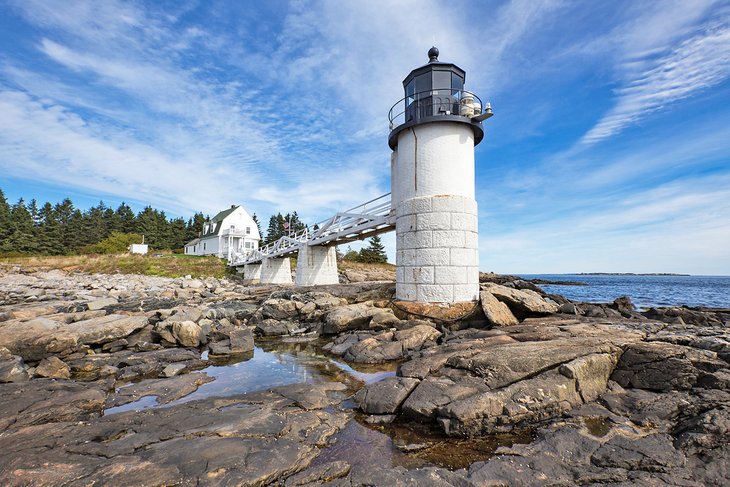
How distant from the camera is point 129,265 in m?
41.9

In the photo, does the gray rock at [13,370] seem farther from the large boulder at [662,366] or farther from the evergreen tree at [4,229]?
the evergreen tree at [4,229]

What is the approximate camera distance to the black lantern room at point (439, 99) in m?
12.5

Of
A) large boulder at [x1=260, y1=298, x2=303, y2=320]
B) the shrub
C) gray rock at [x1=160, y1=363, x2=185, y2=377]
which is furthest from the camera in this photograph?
the shrub

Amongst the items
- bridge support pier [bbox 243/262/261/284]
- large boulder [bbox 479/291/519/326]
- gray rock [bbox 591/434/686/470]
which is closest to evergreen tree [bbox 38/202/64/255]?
bridge support pier [bbox 243/262/261/284]

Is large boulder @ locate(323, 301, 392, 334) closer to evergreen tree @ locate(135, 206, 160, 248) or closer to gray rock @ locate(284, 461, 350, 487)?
gray rock @ locate(284, 461, 350, 487)

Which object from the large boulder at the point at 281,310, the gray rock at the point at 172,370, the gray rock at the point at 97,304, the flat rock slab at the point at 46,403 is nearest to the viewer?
the flat rock slab at the point at 46,403

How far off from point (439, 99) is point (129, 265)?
44163 millimetres

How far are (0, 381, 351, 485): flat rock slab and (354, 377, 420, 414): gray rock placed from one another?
449 mm

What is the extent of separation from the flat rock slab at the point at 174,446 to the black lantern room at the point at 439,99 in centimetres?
1072

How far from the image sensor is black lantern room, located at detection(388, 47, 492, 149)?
1252 centimetres

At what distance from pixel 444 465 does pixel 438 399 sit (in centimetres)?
128

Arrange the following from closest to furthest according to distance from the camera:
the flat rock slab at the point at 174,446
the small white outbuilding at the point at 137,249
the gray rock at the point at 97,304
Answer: the flat rock slab at the point at 174,446 < the gray rock at the point at 97,304 < the small white outbuilding at the point at 137,249

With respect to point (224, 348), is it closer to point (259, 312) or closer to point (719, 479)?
point (259, 312)

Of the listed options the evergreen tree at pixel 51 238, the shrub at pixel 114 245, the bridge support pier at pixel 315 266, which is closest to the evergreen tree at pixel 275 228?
the shrub at pixel 114 245
